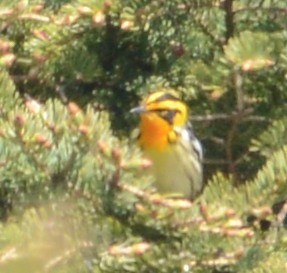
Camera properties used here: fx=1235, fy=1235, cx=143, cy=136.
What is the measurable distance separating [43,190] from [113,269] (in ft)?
0.68

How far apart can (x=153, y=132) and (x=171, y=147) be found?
0.30ft

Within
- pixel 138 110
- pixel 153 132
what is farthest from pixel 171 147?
pixel 138 110

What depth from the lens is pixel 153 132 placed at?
3.24 meters

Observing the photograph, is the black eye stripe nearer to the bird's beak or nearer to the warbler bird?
the warbler bird

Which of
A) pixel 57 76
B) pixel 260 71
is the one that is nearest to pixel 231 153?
pixel 260 71

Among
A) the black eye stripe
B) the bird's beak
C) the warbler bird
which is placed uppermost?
the bird's beak

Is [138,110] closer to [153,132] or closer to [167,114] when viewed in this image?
[153,132]

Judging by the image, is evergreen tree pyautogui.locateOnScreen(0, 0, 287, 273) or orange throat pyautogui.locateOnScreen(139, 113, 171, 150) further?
orange throat pyautogui.locateOnScreen(139, 113, 171, 150)

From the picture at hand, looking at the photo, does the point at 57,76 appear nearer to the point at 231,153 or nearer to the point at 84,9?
the point at 84,9

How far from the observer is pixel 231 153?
9.00ft

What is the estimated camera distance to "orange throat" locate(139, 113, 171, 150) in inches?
123

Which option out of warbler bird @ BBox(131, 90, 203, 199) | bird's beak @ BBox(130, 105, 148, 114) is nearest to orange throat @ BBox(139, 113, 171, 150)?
warbler bird @ BBox(131, 90, 203, 199)

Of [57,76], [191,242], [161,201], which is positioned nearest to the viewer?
[161,201]

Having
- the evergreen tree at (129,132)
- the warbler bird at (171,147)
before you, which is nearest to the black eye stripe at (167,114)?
the warbler bird at (171,147)
